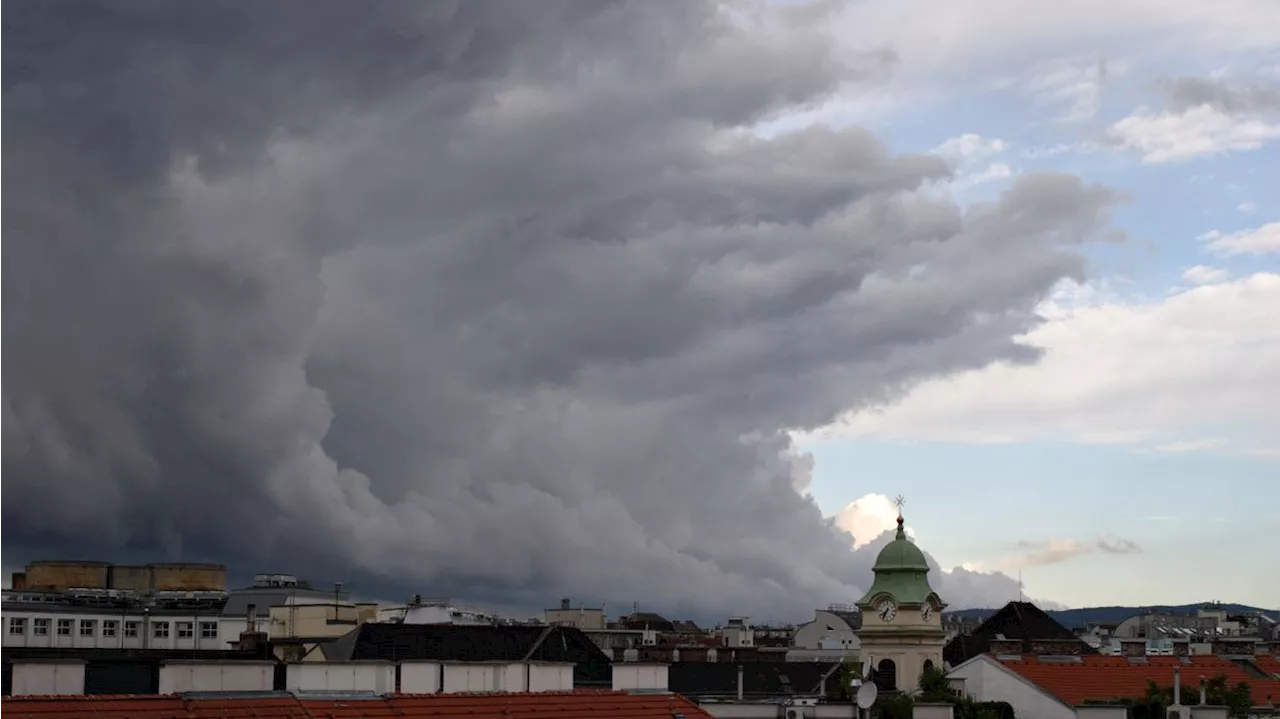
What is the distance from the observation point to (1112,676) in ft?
419

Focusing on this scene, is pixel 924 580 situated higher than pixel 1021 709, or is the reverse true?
pixel 924 580

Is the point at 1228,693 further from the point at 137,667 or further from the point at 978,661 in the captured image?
the point at 137,667

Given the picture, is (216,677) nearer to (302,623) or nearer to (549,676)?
(549,676)

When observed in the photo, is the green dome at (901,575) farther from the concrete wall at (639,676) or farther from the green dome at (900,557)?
the concrete wall at (639,676)

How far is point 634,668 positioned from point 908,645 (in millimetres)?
62921

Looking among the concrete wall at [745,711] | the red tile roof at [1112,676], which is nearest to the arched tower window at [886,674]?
the red tile roof at [1112,676]

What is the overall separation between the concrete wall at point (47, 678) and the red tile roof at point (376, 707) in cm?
727

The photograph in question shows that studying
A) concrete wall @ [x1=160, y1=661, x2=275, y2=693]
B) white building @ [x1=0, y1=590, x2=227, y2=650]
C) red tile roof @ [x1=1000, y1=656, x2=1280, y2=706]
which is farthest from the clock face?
A: concrete wall @ [x1=160, y1=661, x2=275, y2=693]

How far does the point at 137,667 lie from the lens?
270 ft

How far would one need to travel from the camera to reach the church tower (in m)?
139

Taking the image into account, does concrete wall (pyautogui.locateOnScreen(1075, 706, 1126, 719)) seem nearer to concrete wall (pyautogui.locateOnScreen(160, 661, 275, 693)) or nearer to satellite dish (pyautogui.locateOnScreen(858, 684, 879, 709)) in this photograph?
satellite dish (pyautogui.locateOnScreen(858, 684, 879, 709))

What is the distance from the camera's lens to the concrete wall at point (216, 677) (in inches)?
2606

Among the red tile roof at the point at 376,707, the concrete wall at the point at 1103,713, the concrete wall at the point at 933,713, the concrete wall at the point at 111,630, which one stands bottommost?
the concrete wall at the point at 1103,713

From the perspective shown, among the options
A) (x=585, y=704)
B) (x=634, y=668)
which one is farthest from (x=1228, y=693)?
(x=585, y=704)
